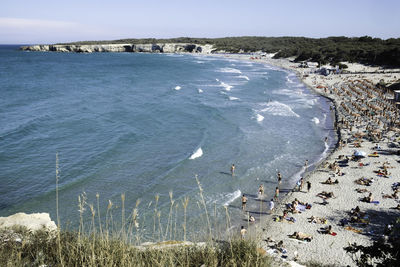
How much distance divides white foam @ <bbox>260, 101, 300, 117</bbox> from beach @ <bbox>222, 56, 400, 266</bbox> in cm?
695

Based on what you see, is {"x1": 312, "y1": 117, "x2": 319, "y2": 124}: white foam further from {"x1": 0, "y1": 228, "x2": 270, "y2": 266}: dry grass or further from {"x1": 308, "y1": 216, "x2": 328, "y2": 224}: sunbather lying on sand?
{"x1": 0, "y1": 228, "x2": 270, "y2": 266}: dry grass

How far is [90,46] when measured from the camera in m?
158

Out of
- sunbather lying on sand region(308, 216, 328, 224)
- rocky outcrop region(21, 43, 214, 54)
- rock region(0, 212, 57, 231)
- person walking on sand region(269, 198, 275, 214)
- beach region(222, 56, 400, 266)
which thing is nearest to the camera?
rock region(0, 212, 57, 231)

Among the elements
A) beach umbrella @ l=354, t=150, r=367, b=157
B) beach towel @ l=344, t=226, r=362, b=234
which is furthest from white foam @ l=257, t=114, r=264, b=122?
beach towel @ l=344, t=226, r=362, b=234

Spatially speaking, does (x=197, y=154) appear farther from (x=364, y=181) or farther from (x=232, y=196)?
(x=364, y=181)

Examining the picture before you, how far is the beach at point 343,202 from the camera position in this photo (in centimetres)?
1328

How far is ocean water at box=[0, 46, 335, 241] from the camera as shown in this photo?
17422mm

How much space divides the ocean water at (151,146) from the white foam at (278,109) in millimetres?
145

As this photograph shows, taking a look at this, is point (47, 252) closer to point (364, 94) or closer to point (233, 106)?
point (233, 106)

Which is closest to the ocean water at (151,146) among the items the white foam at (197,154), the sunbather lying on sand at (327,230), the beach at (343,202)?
the white foam at (197,154)

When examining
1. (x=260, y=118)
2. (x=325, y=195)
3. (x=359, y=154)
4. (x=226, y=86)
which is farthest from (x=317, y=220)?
(x=226, y=86)

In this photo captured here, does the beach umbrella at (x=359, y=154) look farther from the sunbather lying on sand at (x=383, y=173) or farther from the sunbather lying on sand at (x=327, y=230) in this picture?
the sunbather lying on sand at (x=327, y=230)

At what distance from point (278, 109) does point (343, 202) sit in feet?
78.7

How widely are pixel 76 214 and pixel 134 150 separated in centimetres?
943
